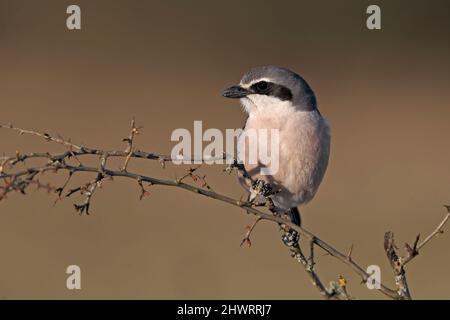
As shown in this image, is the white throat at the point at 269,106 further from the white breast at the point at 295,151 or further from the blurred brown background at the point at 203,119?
the blurred brown background at the point at 203,119

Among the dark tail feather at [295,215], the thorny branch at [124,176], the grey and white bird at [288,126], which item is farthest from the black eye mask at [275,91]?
the thorny branch at [124,176]

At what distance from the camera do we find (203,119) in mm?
11430

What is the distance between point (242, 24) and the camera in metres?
15.2

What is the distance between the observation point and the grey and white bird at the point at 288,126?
3863 millimetres

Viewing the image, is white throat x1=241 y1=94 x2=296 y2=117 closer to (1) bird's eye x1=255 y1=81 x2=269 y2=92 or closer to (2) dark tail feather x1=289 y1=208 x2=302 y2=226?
(1) bird's eye x1=255 y1=81 x2=269 y2=92

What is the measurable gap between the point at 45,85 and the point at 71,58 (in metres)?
1.16

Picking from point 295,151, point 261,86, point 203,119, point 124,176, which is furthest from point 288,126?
point 203,119

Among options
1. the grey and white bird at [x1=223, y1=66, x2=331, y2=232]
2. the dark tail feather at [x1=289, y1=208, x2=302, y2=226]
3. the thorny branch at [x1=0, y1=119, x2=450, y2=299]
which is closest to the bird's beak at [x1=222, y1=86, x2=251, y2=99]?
the grey and white bird at [x1=223, y1=66, x2=331, y2=232]

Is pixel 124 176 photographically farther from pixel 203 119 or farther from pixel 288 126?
pixel 203 119

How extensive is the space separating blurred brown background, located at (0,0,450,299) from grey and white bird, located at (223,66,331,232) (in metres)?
2.51

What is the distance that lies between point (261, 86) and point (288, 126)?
0.89 feet

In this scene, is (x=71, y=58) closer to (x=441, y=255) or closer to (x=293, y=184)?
(x=441, y=255)

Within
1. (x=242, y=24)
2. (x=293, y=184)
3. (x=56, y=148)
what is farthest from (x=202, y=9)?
(x=293, y=184)

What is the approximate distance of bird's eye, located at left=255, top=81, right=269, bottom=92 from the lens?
4.10 m
